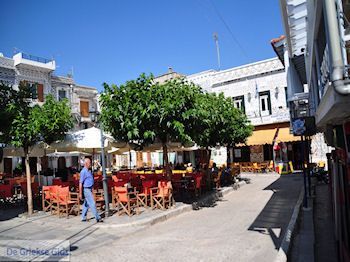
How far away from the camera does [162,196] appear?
31.1 ft

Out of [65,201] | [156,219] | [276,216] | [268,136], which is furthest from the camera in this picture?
[268,136]

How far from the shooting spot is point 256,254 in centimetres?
563

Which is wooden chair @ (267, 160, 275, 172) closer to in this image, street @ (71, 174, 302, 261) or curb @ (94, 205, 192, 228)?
street @ (71, 174, 302, 261)

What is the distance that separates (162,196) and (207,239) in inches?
120

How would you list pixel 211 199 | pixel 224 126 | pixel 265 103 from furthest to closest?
pixel 265 103 < pixel 224 126 < pixel 211 199

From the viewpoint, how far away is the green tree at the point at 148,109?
8.65 meters

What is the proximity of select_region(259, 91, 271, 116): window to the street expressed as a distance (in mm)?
16031

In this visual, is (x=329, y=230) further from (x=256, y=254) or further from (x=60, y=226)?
(x=60, y=226)

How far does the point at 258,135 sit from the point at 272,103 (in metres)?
2.84

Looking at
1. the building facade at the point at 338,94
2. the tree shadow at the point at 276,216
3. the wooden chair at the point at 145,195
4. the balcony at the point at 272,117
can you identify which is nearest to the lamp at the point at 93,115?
the wooden chair at the point at 145,195

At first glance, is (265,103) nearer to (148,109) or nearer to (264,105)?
(264,105)

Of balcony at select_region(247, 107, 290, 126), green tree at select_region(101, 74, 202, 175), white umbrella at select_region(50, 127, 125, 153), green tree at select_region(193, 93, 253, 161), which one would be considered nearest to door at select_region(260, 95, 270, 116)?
balcony at select_region(247, 107, 290, 126)

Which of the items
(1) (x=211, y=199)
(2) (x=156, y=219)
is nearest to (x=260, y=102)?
(1) (x=211, y=199)

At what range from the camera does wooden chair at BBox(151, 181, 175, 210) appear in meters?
9.52
